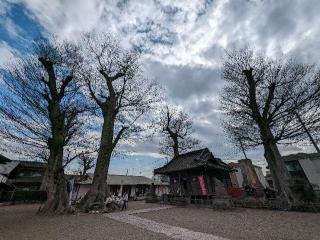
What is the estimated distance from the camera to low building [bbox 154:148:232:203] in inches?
787

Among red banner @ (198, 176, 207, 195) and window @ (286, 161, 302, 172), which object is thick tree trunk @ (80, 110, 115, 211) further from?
window @ (286, 161, 302, 172)

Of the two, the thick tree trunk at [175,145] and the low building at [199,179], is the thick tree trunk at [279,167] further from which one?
the thick tree trunk at [175,145]

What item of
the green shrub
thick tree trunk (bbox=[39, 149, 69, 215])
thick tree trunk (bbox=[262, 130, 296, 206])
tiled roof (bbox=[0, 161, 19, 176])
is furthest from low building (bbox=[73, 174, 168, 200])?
the green shrub

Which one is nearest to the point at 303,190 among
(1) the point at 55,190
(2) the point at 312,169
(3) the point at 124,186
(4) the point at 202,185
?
(4) the point at 202,185

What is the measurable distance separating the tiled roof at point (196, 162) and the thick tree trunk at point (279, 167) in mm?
5596

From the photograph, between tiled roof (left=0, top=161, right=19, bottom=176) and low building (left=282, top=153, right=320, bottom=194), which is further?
tiled roof (left=0, top=161, right=19, bottom=176)

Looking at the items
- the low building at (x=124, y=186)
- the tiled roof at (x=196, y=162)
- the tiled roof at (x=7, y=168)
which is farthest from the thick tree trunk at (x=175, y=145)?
the tiled roof at (x=7, y=168)

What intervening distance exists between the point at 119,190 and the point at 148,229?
33.4 meters

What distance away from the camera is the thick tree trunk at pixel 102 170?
15.7 m

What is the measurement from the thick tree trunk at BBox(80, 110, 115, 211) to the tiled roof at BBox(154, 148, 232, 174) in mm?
8600

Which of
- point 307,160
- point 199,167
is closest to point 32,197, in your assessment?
point 199,167

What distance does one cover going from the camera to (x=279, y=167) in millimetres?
15953

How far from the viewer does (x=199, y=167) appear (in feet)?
66.3

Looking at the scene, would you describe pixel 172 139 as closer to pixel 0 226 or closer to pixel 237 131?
pixel 237 131
